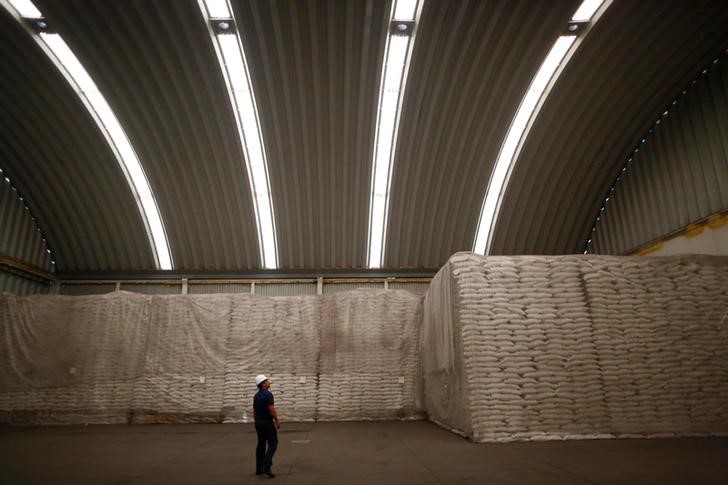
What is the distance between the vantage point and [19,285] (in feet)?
39.3

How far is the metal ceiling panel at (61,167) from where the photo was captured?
9.12m

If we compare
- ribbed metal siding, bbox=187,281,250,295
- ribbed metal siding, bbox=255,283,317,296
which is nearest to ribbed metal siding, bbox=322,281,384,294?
ribbed metal siding, bbox=255,283,317,296

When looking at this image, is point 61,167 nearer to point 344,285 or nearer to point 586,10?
point 344,285

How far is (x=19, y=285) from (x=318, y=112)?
10393mm

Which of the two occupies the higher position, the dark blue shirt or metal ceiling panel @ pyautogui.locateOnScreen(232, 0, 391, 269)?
metal ceiling panel @ pyautogui.locateOnScreen(232, 0, 391, 269)

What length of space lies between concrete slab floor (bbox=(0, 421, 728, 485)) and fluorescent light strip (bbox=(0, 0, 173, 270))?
23.6ft

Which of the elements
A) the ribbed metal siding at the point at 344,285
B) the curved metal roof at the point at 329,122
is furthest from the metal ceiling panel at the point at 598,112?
the ribbed metal siding at the point at 344,285

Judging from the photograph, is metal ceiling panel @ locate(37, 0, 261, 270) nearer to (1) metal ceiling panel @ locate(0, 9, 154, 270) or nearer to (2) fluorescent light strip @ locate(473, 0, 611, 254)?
(1) metal ceiling panel @ locate(0, 9, 154, 270)

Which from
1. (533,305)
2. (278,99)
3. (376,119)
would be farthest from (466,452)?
(278,99)

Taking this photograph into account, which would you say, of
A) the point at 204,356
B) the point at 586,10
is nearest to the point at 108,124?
the point at 204,356

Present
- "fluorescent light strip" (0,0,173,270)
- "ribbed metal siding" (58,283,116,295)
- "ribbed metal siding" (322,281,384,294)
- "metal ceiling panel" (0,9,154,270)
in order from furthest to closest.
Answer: "ribbed metal siding" (322,281,384,294) → "ribbed metal siding" (58,283,116,295) → "metal ceiling panel" (0,9,154,270) → "fluorescent light strip" (0,0,173,270)

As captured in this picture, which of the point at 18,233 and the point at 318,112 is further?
the point at 18,233

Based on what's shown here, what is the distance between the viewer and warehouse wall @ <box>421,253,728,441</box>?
5.43 metres

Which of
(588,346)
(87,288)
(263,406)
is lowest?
(263,406)
